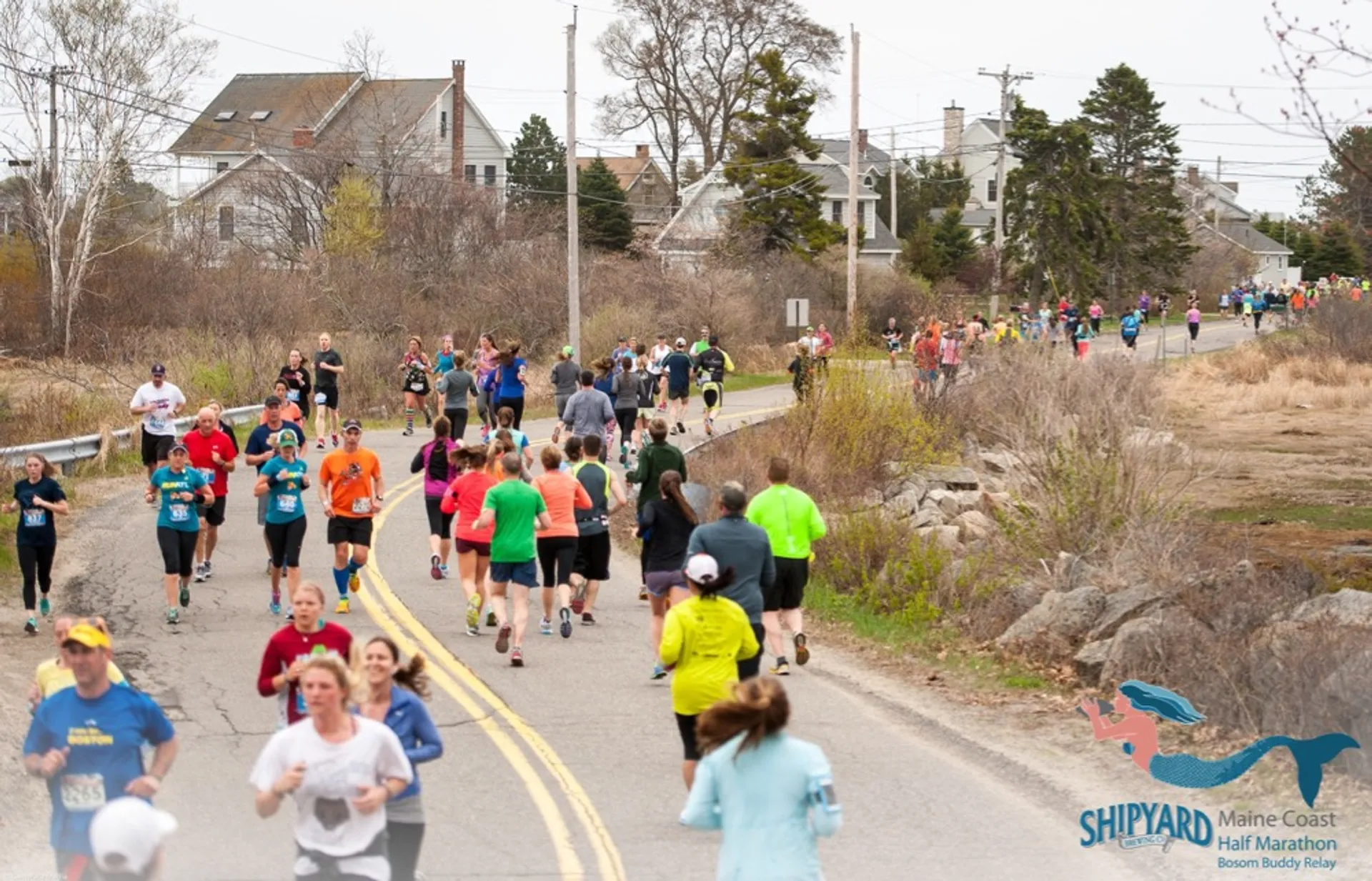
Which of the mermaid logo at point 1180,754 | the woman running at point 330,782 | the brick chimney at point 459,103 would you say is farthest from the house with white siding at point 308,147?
the woman running at point 330,782

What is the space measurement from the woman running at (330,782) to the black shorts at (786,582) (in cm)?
682

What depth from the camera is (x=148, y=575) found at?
18.0 metres

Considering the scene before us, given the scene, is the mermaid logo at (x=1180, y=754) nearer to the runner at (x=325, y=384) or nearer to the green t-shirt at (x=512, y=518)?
the green t-shirt at (x=512, y=518)

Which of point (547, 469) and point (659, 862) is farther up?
point (547, 469)

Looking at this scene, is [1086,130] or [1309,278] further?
[1309,278]

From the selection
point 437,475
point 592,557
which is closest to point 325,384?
point 437,475

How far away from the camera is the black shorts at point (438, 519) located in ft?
56.9

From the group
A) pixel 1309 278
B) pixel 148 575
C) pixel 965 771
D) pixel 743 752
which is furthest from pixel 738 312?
pixel 1309 278

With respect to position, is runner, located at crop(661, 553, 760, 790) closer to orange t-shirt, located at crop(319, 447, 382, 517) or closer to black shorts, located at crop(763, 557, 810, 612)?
black shorts, located at crop(763, 557, 810, 612)

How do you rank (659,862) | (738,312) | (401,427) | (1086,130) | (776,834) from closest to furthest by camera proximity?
(776,834) < (659,862) < (401,427) < (738,312) < (1086,130)

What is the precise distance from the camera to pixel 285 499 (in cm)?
1530

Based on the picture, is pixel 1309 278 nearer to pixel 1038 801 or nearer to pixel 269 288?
pixel 269 288

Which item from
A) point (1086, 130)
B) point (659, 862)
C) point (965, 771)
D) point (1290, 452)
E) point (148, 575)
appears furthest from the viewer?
point (1086, 130)

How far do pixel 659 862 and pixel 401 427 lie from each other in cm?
2473
